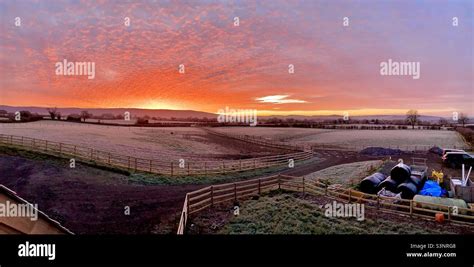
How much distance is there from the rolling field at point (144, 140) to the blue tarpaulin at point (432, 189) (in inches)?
131

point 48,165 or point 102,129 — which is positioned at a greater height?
point 102,129

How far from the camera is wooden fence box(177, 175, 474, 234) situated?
15.9 ft

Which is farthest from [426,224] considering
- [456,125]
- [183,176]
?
[183,176]

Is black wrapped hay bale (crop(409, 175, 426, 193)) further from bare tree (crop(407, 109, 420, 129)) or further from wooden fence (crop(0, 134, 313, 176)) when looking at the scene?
wooden fence (crop(0, 134, 313, 176))

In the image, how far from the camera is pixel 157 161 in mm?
5613

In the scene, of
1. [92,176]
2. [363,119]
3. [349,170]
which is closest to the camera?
[363,119]

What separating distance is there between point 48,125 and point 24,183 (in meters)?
1.16

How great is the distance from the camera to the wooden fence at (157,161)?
5348 mm

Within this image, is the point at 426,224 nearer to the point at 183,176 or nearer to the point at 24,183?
the point at 183,176

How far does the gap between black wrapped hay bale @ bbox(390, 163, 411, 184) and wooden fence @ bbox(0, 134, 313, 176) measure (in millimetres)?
2040

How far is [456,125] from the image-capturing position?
14.9ft

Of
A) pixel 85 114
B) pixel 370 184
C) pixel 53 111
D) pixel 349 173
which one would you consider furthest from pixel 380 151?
pixel 53 111

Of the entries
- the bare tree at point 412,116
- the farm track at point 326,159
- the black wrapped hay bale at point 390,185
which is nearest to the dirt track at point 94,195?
the farm track at point 326,159

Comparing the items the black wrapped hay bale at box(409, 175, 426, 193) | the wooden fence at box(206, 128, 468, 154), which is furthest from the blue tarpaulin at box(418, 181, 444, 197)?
the wooden fence at box(206, 128, 468, 154)
